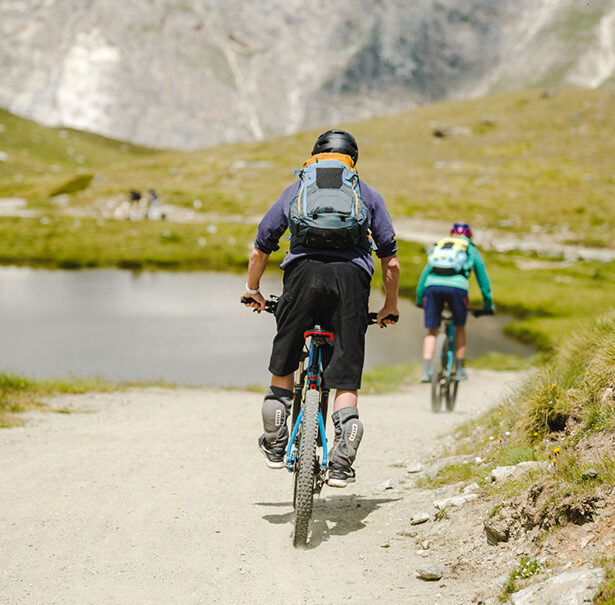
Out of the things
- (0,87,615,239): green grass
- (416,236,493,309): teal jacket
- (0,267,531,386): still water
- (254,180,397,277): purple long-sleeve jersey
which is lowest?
(0,267,531,386): still water

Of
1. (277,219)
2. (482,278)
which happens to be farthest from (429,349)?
(277,219)

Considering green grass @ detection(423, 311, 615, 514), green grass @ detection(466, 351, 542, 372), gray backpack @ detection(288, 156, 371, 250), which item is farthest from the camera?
green grass @ detection(466, 351, 542, 372)

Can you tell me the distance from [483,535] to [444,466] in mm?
2429

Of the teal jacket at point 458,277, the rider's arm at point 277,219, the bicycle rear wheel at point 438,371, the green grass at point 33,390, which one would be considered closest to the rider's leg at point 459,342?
the bicycle rear wheel at point 438,371

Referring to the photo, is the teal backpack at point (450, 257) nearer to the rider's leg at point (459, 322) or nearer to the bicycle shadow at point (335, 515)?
the rider's leg at point (459, 322)

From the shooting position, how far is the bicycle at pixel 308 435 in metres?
6.27

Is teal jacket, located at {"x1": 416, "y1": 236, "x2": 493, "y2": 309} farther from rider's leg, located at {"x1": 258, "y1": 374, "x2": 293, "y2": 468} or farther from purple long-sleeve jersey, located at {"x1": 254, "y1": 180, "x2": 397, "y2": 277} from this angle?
rider's leg, located at {"x1": 258, "y1": 374, "x2": 293, "y2": 468}

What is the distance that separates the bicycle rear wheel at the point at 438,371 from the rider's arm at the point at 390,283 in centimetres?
663

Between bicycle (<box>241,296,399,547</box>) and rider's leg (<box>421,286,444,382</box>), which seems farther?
rider's leg (<box>421,286,444,382</box>)

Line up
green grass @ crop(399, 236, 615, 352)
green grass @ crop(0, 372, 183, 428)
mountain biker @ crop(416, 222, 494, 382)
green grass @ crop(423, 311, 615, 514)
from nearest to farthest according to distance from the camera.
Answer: green grass @ crop(423, 311, 615, 514) < green grass @ crop(0, 372, 183, 428) < mountain biker @ crop(416, 222, 494, 382) < green grass @ crop(399, 236, 615, 352)

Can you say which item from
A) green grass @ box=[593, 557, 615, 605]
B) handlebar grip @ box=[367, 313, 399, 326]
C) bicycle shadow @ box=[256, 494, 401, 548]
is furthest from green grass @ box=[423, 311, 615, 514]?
handlebar grip @ box=[367, 313, 399, 326]

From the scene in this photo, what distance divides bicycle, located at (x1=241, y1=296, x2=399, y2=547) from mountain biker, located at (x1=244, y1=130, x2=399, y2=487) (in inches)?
3.5

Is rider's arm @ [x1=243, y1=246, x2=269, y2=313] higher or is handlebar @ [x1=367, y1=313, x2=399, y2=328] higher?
rider's arm @ [x1=243, y1=246, x2=269, y2=313]

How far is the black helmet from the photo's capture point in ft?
22.6
